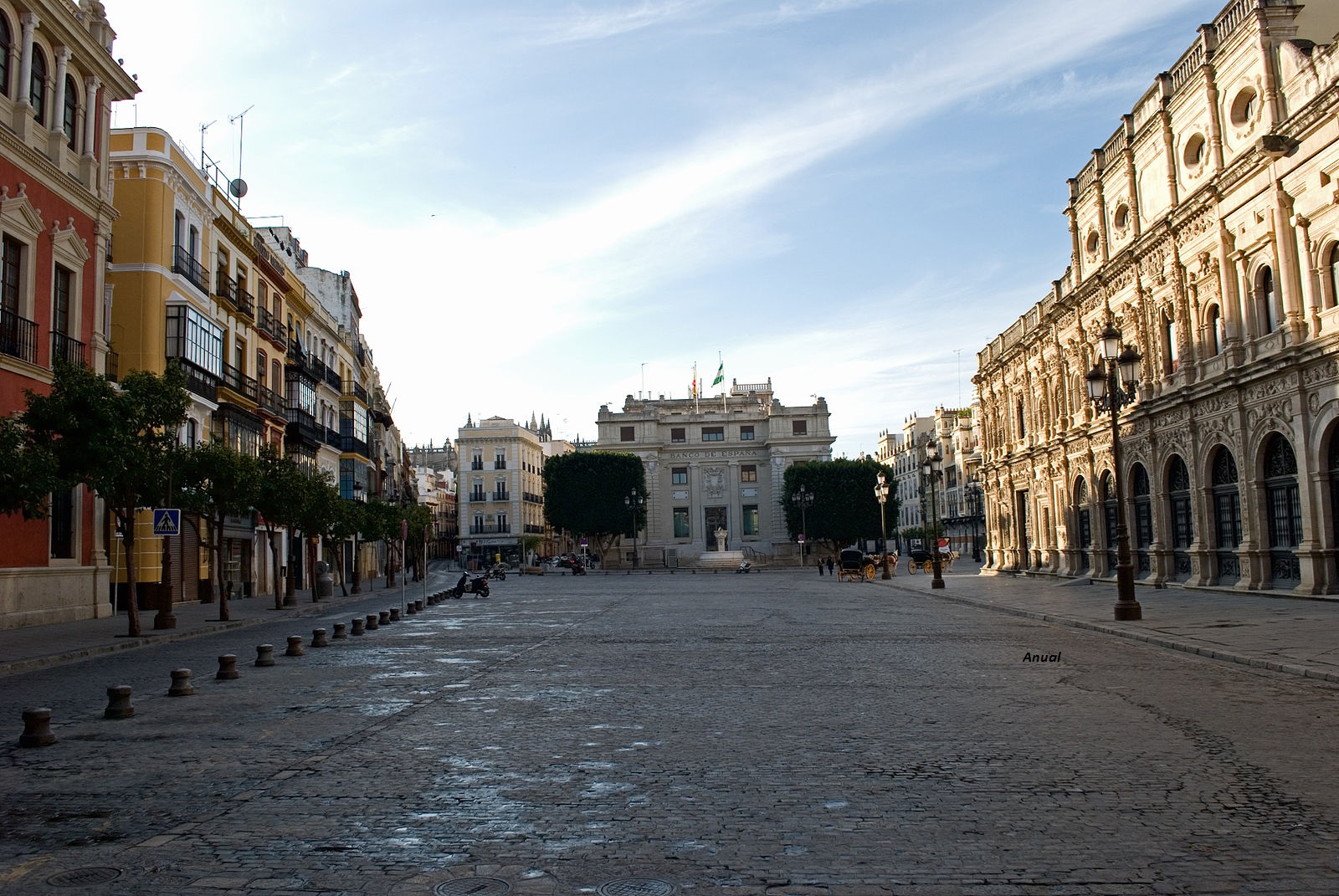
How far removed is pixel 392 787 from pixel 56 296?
22.4m

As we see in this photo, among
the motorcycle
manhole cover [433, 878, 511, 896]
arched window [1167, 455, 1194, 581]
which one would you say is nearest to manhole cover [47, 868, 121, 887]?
manhole cover [433, 878, 511, 896]

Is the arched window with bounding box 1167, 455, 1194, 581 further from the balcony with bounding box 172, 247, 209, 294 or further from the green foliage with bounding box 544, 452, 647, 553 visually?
the green foliage with bounding box 544, 452, 647, 553

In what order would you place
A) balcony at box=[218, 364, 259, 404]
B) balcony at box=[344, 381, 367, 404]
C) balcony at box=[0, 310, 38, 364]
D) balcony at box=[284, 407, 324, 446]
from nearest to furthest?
balcony at box=[0, 310, 38, 364] < balcony at box=[218, 364, 259, 404] < balcony at box=[284, 407, 324, 446] < balcony at box=[344, 381, 367, 404]

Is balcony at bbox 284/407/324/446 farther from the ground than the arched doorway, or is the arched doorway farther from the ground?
balcony at bbox 284/407/324/446

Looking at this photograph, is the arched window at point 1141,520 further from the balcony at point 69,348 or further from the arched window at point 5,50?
the arched window at point 5,50

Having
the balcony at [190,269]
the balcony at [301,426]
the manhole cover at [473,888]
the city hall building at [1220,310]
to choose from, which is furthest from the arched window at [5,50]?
the city hall building at [1220,310]

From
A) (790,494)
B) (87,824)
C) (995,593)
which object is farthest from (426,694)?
(790,494)

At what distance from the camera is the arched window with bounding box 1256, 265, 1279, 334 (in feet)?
84.4

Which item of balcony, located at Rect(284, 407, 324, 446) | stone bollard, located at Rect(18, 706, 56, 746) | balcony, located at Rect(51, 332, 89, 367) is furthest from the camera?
balcony, located at Rect(284, 407, 324, 446)

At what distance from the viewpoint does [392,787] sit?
6945 millimetres

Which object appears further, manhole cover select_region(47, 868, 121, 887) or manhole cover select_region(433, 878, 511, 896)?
manhole cover select_region(47, 868, 121, 887)

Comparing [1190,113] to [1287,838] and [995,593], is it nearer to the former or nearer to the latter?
[995,593]

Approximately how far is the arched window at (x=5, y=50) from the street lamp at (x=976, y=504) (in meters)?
78.2

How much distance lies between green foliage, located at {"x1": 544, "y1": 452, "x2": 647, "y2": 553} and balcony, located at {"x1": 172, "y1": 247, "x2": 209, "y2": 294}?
53.4 m
